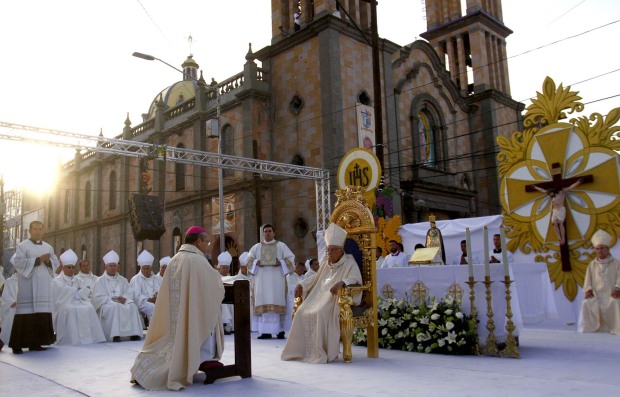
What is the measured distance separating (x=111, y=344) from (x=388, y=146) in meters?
16.1

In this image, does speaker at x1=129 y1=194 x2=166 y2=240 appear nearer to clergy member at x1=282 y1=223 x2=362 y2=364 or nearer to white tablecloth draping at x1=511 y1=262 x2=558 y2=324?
clergy member at x1=282 y1=223 x2=362 y2=364

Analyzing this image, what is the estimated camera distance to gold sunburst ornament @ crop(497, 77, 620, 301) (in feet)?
32.3

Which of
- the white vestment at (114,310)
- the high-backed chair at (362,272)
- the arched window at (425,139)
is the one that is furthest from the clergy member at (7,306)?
the arched window at (425,139)

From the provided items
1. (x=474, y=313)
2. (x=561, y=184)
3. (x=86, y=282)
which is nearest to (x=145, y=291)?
Answer: (x=86, y=282)

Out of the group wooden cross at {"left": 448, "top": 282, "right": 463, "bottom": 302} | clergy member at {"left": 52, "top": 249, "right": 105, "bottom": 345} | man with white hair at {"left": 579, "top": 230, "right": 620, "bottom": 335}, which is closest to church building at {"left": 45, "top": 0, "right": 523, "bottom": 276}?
clergy member at {"left": 52, "top": 249, "right": 105, "bottom": 345}

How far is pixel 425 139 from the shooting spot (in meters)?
26.5

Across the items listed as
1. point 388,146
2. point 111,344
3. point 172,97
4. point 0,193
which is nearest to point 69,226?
point 0,193

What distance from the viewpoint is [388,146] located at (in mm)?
23344

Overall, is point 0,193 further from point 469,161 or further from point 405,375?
point 405,375

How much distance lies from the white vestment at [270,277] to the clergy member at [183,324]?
467 centimetres

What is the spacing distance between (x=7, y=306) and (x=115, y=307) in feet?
6.68

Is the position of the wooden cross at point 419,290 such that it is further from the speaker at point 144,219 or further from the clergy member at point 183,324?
the speaker at point 144,219

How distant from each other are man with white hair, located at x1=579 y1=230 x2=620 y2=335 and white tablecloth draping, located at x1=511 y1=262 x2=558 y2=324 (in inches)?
35.8

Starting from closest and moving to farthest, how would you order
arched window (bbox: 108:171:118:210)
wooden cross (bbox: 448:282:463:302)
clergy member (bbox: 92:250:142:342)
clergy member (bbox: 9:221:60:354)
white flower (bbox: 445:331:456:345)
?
1. white flower (bbox: 445:331:456:345)
2. wooden cross (bbox: 448:282:463:302)
3. clergy member (bbox: 9:221:60:354)
4. clergy member (bbox: 92:250:142:342)
5. arched window (bbox: 108:171:118:210)
